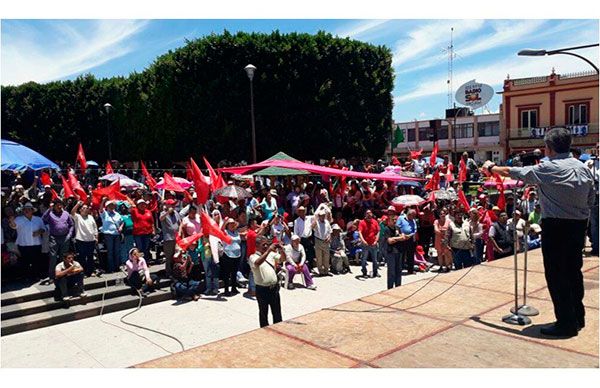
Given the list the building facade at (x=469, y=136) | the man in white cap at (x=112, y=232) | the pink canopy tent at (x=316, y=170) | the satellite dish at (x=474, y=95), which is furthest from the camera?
the building facade at (x=469, y=136)

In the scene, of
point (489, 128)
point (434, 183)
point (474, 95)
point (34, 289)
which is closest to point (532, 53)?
point (434, 183)

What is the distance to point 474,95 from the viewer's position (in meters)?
35.3

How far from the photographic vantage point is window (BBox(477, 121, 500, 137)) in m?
51.9

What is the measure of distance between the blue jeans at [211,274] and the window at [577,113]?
129 feet

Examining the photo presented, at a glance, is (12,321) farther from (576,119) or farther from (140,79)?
(576,119)

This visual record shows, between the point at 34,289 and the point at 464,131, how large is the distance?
5162 centimetres

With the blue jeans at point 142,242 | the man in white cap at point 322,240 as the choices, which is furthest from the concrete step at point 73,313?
the man in white cap at point 322,240

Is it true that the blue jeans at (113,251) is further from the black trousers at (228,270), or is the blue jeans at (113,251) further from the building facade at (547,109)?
the building facade at (547,109)

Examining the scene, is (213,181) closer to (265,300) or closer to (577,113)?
(265,300)

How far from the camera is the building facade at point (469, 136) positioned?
170 ft

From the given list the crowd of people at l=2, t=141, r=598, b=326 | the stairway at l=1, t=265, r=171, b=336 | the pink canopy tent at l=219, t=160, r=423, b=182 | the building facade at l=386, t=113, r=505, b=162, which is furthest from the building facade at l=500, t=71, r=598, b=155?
the stairway at l=1, t=265, r=171, b=336

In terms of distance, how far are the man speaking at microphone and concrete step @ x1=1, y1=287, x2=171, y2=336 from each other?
27.5 feet

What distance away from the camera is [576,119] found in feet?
136

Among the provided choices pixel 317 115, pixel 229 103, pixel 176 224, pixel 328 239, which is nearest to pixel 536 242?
pixel 328 239
